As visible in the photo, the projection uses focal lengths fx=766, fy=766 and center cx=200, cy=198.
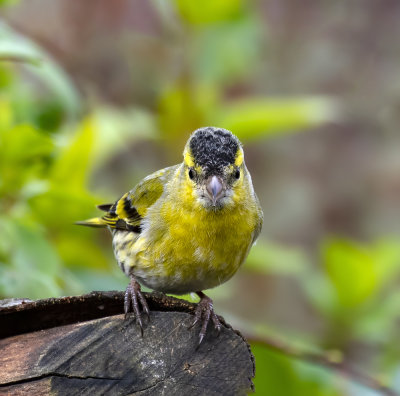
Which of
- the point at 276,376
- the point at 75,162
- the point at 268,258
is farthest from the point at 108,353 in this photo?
the point at 268,258

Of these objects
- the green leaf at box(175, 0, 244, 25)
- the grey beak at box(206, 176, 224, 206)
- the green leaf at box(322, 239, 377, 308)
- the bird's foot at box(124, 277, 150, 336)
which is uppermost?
the green leaf at box(175, 0, 244, 25)

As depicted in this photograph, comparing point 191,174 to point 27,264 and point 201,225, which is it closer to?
point 201,225

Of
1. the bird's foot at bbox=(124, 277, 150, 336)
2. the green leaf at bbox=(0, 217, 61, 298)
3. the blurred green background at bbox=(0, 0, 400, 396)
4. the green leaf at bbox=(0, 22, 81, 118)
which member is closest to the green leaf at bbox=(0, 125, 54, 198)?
the blurred green background at bbox=(0, 0, 400, 396)

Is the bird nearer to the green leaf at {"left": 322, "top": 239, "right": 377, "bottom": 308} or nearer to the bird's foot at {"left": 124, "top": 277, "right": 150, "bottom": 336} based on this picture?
the bird's foot at {"left": 124, "top": 277, "right": 150, "bottom": 336}

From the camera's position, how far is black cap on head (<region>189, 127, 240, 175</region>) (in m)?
3.33

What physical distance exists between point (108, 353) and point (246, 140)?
287 centimetres

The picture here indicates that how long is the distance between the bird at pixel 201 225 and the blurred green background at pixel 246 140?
46cm

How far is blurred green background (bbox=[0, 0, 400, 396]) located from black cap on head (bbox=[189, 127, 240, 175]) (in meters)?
0.76

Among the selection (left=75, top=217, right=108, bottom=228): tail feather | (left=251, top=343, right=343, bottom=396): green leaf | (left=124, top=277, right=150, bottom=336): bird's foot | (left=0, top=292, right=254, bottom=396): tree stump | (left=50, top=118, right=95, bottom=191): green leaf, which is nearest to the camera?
(left=0, top=292, right=254, bottom=396): tree stump

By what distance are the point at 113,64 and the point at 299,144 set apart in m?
4.25

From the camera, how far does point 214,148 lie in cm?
334

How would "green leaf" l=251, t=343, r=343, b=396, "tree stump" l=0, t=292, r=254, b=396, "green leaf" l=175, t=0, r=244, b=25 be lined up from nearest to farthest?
1. "tree stump" l=0, t=292, r=254, b=396
2. "green leaf" l=251, t=343, r=343, b=396
3. "green leaf" l=175, t=0, r=244, b=25

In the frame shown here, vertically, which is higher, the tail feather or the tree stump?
the tree stump

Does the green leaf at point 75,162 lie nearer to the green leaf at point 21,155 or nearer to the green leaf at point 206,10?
the green leaf at point 21,155
